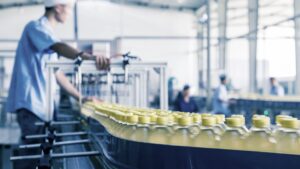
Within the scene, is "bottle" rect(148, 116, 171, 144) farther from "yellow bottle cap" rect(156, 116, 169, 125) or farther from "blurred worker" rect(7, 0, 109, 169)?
"blurred worker" rect(7, 0, 109, 169)

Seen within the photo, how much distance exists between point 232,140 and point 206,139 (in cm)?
5

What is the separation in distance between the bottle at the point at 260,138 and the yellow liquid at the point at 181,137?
0.37 ft

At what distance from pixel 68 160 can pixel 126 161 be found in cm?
49

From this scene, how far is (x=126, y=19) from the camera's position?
14.9m

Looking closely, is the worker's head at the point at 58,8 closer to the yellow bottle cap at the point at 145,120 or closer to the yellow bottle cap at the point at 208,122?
the yellow bottle cap at the point at 145,120

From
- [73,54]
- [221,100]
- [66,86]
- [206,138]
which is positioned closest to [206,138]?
[206,138]

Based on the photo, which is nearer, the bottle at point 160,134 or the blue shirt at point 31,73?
the bottle at point 160,134

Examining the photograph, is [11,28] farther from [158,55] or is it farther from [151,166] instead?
[151,166]

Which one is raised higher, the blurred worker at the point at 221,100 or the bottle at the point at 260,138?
the bottle at the point at 260,138

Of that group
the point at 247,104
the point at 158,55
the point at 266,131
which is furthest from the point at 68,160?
the point at 158,55

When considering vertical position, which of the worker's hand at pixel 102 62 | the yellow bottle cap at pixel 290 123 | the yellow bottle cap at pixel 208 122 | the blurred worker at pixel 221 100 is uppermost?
the worker's hand at pixel 102 62

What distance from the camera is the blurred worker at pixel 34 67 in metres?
2.02

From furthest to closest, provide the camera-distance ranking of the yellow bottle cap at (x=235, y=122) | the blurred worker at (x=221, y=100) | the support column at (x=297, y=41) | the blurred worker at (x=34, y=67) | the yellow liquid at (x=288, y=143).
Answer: the blurred worker at (x=221, y=100) < the support column at (x=297, y=41) < the blurred worker at (x=34, y=67) < the yellow bottle cap at (x=235, y=122) < the yellow liquid at (x=288, y=143)

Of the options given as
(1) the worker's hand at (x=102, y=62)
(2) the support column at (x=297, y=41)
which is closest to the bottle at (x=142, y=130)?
(1) the worker's hand at (x=102, y=62)
